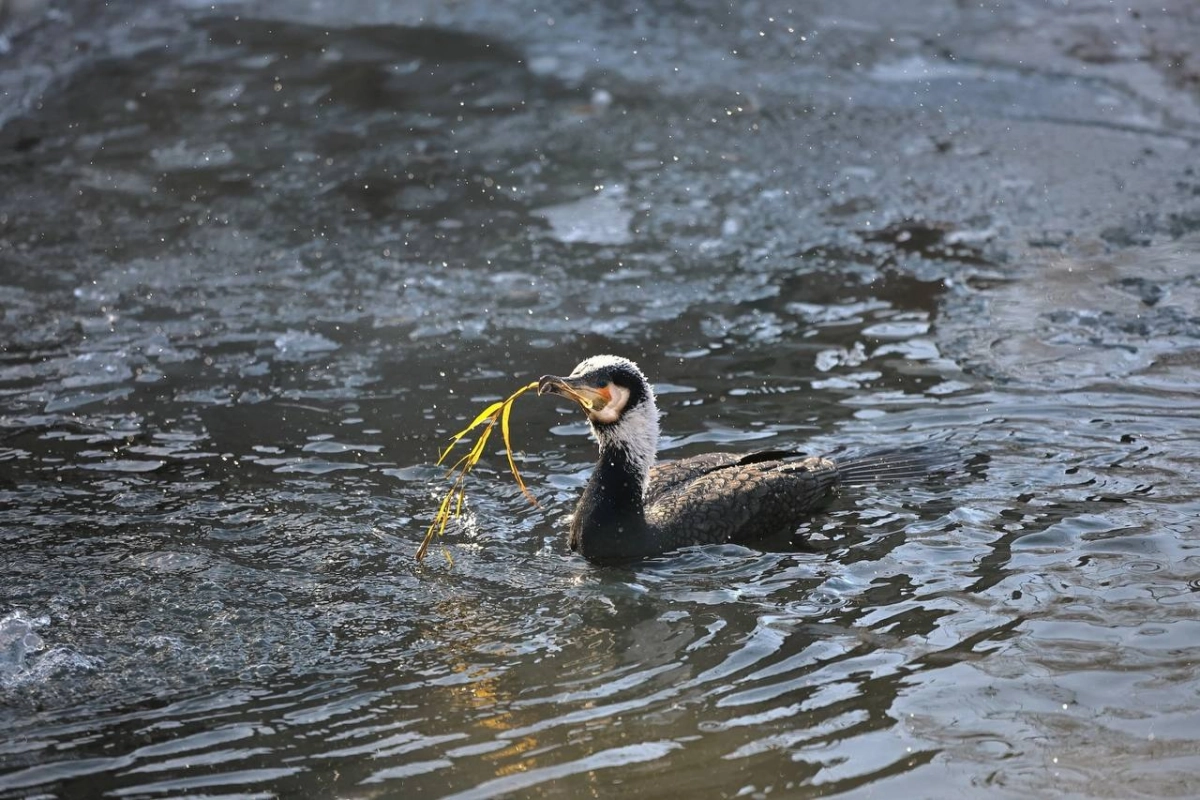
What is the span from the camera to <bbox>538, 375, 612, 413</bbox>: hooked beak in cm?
643

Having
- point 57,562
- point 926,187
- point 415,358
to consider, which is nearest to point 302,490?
point 57,562

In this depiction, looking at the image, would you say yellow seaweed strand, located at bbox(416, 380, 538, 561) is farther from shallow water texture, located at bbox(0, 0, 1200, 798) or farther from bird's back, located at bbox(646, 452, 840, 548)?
bird's back, located at bbox(646, 452, 840, 548)

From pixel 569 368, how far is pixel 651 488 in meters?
1.69

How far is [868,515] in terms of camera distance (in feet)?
22.8

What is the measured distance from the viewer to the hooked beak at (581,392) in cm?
643

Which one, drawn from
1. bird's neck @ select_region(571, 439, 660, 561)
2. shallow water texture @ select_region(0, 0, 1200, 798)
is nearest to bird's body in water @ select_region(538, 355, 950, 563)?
bird's neck @ select_region(571, 439, 660, 561)

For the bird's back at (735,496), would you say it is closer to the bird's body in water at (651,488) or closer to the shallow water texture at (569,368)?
the bird's body in water at (651,488)

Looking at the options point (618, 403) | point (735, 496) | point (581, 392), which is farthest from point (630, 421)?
point (735, 496)

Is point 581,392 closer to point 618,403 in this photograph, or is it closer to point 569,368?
point 618,403

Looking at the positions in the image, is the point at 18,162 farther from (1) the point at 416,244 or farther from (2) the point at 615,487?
(2) the point at 615,487

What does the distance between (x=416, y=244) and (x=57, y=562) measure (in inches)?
189

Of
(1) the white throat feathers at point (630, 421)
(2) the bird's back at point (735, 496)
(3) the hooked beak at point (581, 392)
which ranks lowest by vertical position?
(2) the bird's back at point (735, 496)

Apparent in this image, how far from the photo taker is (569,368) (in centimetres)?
855

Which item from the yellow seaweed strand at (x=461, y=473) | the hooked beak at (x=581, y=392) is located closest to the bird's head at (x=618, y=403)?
the hooked beak at (x=581, y=392)
